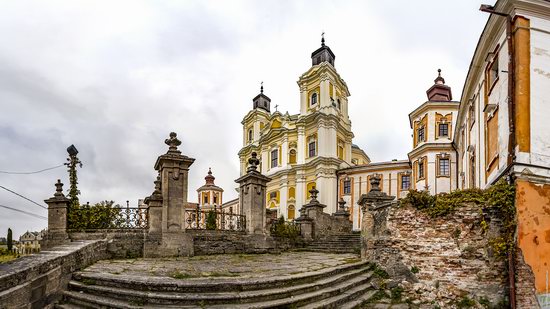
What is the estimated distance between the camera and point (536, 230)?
29.6 ft

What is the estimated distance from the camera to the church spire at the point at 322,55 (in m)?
44.0

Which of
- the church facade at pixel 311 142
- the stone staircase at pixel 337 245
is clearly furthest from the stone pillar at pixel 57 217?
the church facade at pixel 311 142

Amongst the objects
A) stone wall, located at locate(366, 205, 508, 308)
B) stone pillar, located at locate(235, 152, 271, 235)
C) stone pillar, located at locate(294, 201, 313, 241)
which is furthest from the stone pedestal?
stone pillar, located at locate(294, 201, 313, 241)

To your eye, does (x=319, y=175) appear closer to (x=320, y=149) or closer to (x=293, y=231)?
(x=320, y=149)

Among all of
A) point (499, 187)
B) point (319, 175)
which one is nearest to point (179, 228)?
point (499, 187)

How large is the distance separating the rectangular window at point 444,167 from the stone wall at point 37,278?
29.0m

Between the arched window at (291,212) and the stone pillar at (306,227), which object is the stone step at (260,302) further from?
the arched window at (291,212)

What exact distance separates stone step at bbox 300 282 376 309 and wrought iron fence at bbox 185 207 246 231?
7.19m

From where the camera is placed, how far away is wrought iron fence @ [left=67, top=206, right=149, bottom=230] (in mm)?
12797

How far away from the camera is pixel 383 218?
A: 1113 centimetres

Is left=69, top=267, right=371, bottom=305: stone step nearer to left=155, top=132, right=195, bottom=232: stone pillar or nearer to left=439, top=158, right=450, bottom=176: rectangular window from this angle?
left=155, top=132, right=195, bottom=232: stone pillar

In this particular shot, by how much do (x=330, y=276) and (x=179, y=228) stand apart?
20.4 ft

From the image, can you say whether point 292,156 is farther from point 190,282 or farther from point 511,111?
point 190,282

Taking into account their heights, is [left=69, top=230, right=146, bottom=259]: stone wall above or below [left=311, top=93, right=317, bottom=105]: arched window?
below
